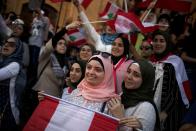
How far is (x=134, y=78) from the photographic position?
12.1 feet

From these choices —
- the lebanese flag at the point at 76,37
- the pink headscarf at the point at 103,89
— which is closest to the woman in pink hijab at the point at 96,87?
the pink headscarf at the point at 103,89

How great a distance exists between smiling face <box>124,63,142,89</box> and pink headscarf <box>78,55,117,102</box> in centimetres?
17

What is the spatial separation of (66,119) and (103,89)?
0.43 metres

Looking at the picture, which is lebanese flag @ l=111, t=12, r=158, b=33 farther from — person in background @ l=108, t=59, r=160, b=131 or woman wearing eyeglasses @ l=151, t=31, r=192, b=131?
person in background @ l=108, t=59, r=160, b=131

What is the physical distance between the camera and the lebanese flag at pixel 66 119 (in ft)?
11.3

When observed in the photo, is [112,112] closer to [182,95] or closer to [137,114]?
[137,114]

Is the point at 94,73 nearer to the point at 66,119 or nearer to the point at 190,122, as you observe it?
the point at 66,119

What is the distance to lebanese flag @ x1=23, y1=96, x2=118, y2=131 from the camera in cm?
343

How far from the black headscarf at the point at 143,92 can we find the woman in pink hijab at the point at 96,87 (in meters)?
0.12

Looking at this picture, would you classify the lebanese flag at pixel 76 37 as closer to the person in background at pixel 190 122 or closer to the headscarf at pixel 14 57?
the headscarf at pixel 14 57

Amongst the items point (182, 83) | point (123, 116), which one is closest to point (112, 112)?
point (123, 116)

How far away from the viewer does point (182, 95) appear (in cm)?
537

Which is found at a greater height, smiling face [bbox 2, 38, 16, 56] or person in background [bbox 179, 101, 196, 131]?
smiling face [bbox 2, 38, 16, 56]

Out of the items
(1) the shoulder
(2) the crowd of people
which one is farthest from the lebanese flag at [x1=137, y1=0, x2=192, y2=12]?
(1) the shoulder
